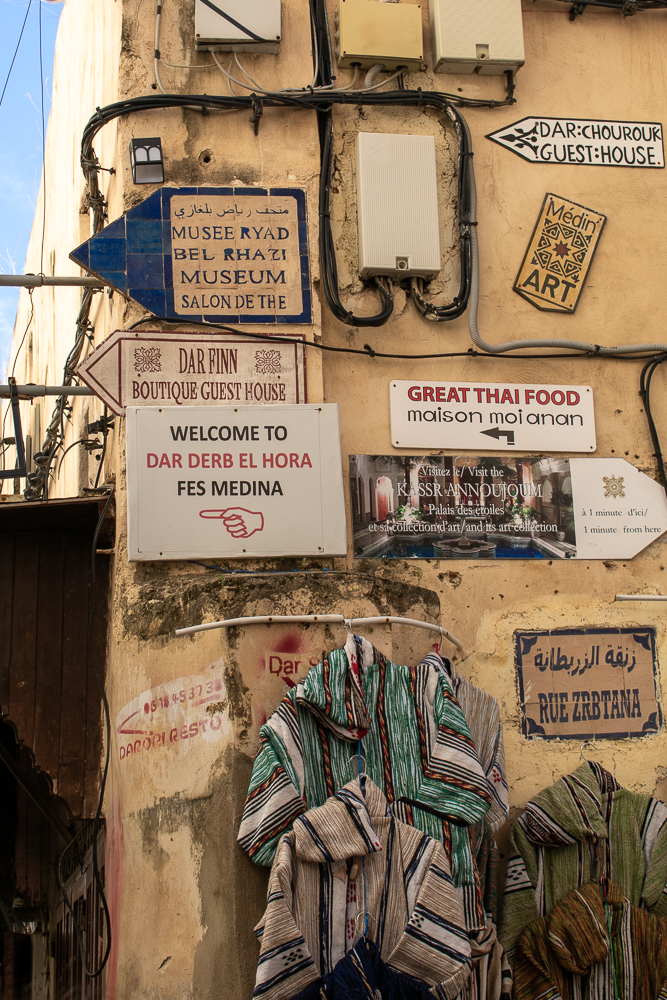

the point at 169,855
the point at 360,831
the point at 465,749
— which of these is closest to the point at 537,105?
the point at 465,749

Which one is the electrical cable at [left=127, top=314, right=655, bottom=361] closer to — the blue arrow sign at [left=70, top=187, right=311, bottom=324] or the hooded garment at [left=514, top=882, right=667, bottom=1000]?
the blue arrow sign at [left=70, top=187, right=311, bottom=324]

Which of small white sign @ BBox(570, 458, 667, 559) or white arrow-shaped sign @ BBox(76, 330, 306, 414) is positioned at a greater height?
white arrow-shaped sign @ BBox(76, 330, 306, 414)

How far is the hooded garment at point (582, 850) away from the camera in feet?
11.4

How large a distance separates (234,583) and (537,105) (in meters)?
2.79

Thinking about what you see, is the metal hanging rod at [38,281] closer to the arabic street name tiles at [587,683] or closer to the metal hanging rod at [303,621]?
the metal hanging rod at [303,621]

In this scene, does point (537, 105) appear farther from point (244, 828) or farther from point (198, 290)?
point (244, 828)

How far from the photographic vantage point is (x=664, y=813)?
11.9ft

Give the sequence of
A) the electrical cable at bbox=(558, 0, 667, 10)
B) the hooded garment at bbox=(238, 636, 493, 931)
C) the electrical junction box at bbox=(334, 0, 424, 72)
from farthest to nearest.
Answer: the electrical cable at bbox=(558, 0, 667, 10)
the electrical junction box at bbox=(334, 0, 424, 72)
the hooded garment at bbox=(238, 636, 493, 931)

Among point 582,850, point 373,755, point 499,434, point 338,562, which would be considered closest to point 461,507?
point 499,434

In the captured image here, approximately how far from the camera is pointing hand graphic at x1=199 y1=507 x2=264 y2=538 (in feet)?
12.0

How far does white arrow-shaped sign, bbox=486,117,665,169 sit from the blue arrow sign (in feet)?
3.92

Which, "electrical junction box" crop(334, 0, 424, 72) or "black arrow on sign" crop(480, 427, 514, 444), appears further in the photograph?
"electrical junction box" crop(334, 0, 424, 72)

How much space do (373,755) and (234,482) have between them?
3.90ft

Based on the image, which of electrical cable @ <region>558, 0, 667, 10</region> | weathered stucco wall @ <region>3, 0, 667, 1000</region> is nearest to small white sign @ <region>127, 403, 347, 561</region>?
weathered stucco wall @ <region>3, 0, 667, 1000</region>
